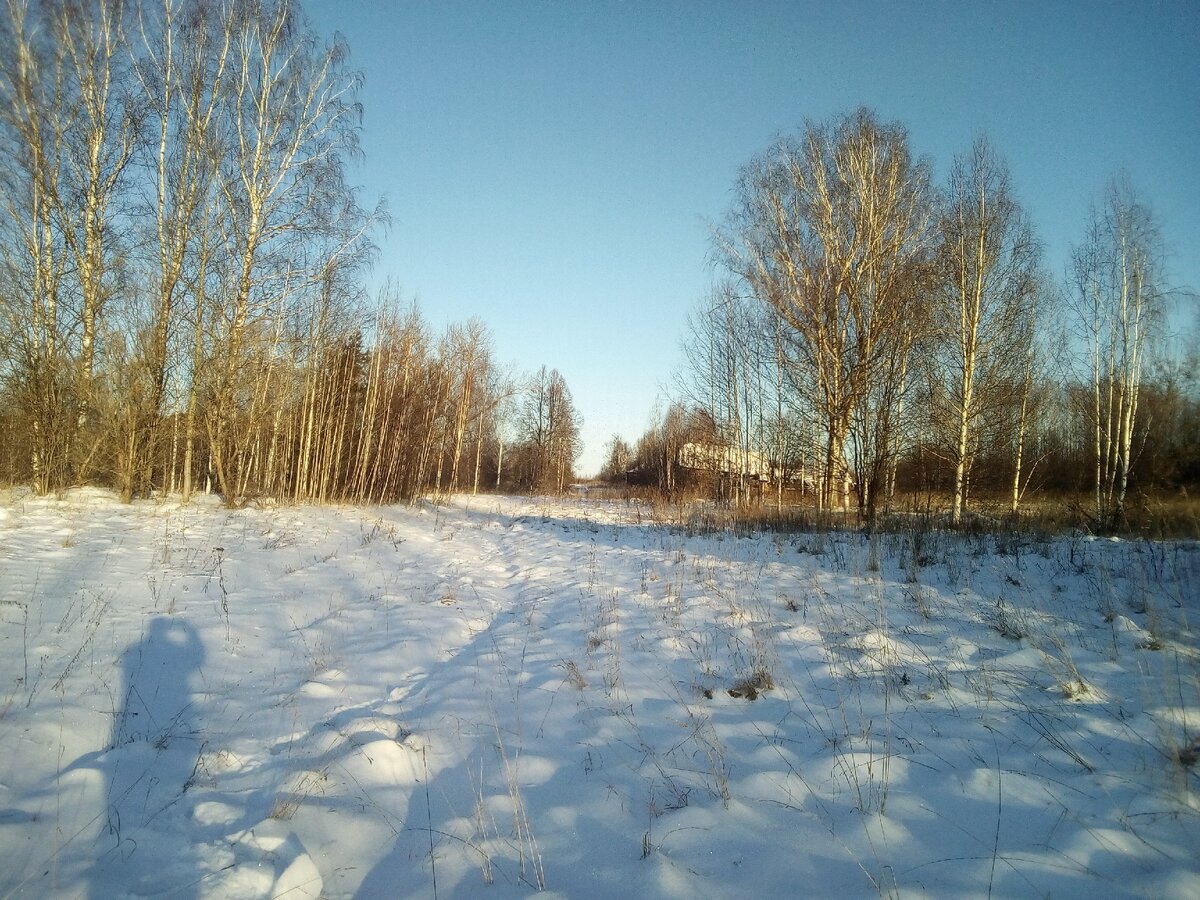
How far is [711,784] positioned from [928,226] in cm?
1341

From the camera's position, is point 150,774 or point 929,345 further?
point 929,345

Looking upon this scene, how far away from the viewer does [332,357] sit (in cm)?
1534

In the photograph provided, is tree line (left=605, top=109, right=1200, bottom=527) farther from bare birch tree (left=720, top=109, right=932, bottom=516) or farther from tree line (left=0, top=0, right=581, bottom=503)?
tree line (left=0, top=0, right=581, bottom=503)

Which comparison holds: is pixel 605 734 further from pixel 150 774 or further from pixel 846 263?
pixel 846 263

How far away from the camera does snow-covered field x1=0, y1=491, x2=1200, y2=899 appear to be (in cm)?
196

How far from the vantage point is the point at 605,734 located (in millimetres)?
3102

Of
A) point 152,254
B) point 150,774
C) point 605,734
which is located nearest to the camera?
point 150,774

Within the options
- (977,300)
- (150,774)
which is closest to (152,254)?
(150,774)

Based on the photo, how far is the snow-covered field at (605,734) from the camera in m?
1.96

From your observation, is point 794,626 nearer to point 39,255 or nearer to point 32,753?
point 32,753

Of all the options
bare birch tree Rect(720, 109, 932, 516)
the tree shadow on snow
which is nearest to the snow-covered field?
the tree shadow on snow

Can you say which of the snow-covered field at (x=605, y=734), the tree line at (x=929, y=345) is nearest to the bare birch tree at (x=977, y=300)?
the tree line at (x=929, y=345)

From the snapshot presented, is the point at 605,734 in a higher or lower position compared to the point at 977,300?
lower

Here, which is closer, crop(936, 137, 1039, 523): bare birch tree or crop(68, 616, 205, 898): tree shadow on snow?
crop(68, 616, 205, 898): tree shadow on snow
